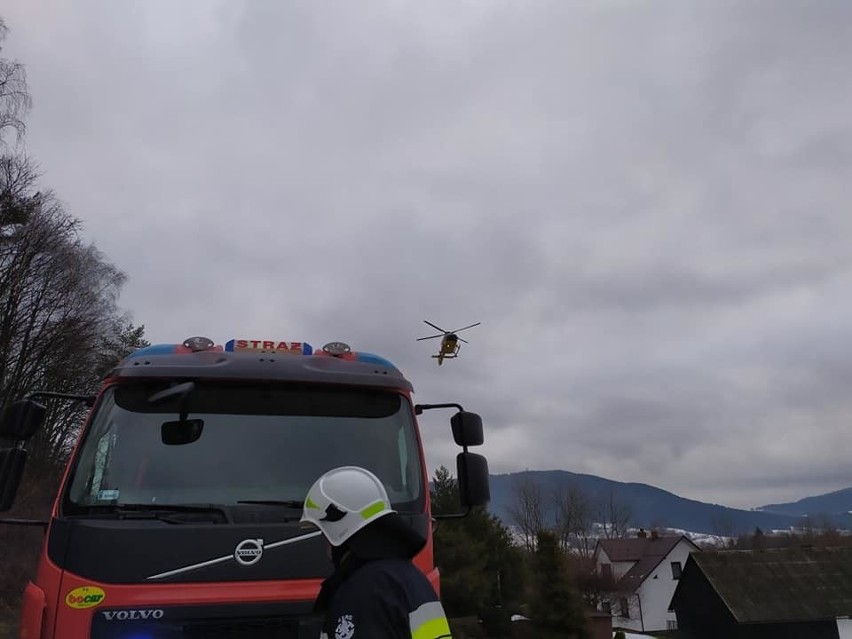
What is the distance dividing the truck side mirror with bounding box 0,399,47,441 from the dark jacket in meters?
2.82

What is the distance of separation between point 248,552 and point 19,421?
1.71 metres

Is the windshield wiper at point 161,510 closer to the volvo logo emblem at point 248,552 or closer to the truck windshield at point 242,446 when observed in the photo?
the truck windshield at point 242,446

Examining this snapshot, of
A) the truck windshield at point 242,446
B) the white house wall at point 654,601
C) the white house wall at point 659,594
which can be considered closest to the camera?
the truck windshield at point 242,446

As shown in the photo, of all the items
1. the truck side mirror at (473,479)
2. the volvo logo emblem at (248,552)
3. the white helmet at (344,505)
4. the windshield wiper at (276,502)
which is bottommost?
the volvo logo emblem at (248,552)

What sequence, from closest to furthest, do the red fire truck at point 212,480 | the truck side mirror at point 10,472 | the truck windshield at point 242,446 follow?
the red fire truck at point 212,480 → the truck windshield at point 242,446 → the truck side mirror at point 10,472

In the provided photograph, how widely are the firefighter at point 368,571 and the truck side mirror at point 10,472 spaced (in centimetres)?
266

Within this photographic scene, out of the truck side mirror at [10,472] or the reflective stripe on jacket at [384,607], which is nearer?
the reflective stripe on jacket at [384,607]

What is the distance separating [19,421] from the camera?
437 centimetres

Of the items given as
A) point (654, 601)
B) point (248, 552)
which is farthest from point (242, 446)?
point (654, 601)

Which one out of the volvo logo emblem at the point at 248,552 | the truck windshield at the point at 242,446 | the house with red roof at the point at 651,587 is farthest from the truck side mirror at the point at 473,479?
the house with red roof at the point at 651,587

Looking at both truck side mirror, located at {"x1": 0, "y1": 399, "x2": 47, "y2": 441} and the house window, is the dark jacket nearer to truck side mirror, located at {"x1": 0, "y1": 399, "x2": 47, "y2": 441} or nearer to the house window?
truck side mirror, located at {"x1": 0, "y1": 399, "x2": 47, "y2": 441}

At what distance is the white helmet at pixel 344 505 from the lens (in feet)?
8.20

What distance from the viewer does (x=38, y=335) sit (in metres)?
32.4

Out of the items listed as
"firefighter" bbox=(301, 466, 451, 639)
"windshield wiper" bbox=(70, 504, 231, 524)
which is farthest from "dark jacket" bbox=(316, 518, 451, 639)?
"windshield wiper" bbox=(70, 504, 231, 524)
